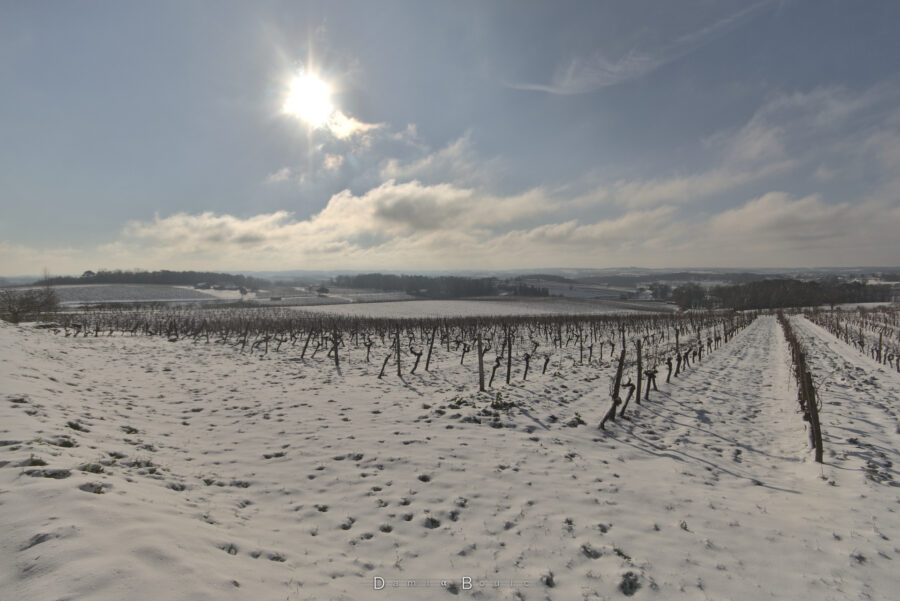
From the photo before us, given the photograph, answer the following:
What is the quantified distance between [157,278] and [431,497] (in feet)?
576

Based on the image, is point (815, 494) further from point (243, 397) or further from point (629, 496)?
point (243, 397)

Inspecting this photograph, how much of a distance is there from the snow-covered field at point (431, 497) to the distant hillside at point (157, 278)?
152227 millimetres

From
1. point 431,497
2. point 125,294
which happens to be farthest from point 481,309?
point 125,294

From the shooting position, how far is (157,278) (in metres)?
140

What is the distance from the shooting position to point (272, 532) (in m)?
4.95

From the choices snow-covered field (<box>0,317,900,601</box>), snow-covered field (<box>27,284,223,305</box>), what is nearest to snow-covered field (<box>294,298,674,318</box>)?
snow-covered field (<box>0,317,900,601</box>)

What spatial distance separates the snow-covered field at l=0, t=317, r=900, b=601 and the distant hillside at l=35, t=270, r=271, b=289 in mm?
152227

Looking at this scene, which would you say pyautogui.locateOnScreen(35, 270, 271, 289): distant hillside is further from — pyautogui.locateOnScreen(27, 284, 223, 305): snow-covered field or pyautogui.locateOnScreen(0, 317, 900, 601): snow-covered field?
pyautogui.locateOnScreen(0, 317, 900, 601): snow-covered field

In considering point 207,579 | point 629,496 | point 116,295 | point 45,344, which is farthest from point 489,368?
point 116,295

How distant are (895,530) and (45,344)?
30.5 m

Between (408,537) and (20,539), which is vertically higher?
(20,539)

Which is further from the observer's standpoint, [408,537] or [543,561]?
[408,537]

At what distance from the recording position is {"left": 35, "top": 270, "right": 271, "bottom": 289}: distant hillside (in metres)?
128

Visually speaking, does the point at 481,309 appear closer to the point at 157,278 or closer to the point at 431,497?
the point at 431,497
